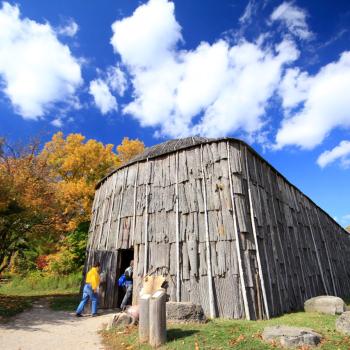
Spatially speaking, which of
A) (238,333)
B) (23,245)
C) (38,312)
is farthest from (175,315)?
(23,245)

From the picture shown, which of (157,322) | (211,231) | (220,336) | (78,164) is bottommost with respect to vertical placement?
(220,336)

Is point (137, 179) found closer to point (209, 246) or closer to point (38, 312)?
point (209, 246)

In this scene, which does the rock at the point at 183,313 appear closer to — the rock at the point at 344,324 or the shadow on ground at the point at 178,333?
the shadow on ground at the point at 178,333

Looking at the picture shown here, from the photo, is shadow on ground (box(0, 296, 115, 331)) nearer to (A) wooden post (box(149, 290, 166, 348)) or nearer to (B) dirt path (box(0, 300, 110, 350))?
(B) dirt path (box(0, 300, 110, 350))

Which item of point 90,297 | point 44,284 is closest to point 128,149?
point 44,284

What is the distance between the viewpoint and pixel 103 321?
949 cm

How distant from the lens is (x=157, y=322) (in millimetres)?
6492

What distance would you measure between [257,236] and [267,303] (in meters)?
2.26

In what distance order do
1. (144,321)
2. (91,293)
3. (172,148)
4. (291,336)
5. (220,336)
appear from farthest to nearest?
(172,148) < (91,293) < (220,336) < (144,321) < (291,336)

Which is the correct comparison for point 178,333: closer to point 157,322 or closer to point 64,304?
point 157,322

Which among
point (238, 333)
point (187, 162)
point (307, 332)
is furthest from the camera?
point (187, 162)

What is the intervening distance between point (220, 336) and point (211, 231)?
4194mm

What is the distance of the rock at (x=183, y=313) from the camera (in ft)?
27.0

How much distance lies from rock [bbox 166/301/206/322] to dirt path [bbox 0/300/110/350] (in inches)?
80.0
